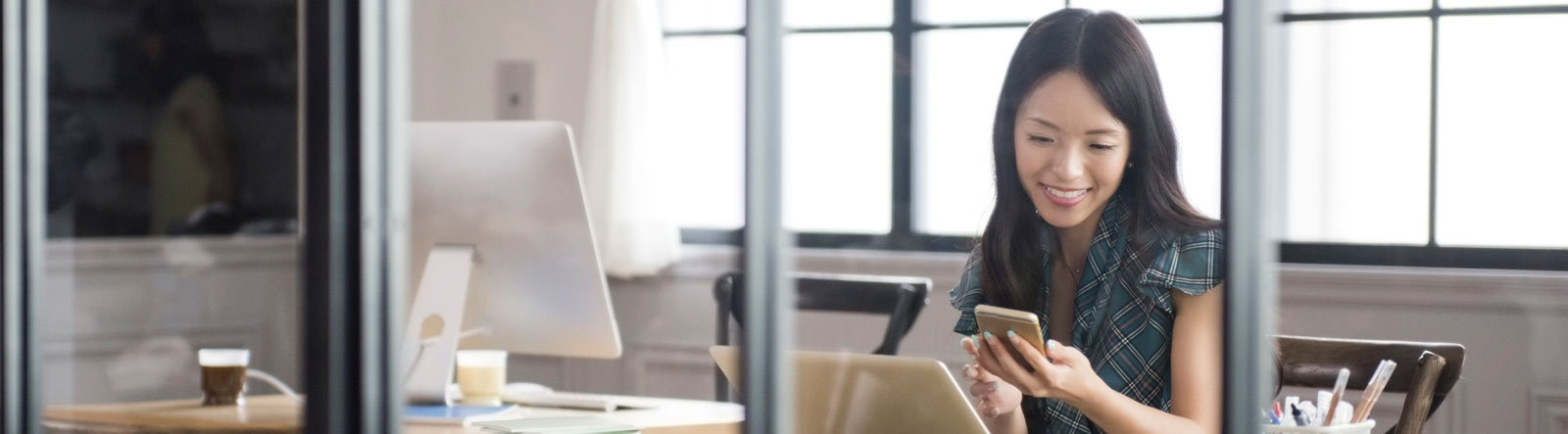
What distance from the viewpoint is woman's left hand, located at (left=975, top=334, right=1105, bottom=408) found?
4.31ft

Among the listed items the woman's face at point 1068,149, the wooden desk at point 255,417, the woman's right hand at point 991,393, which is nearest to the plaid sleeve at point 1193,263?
the woman's face at point 1068,149

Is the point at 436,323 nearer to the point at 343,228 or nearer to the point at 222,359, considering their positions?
the point at 222,359

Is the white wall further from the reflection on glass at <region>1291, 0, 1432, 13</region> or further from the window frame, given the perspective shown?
the reflection on glass at <region>1291, 0, 1432, 13</region>

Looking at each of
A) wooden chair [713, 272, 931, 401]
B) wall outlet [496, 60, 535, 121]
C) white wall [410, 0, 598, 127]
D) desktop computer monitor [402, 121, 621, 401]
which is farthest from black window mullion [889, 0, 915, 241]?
desktop computer monitor [402, 121, 621, 401]

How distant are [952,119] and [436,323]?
2096mm

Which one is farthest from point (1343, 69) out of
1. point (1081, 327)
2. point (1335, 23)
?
point (1081, 327)

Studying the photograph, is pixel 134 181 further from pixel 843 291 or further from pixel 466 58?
pixel 843 291

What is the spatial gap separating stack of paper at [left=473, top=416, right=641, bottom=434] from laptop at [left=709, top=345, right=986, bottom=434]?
25 cm

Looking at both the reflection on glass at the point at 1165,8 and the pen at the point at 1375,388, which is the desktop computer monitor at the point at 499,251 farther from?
the reflection on glass at the point at 1165,8

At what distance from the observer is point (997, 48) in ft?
11.9

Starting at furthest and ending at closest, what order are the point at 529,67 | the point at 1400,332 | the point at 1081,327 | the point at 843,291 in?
1. the point at 529,67
2. the point at 1400,332
3. the point at 843,291
4. the point at 1081,327

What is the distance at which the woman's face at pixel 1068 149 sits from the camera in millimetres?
1469

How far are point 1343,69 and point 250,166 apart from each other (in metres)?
2.91

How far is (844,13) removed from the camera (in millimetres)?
3854
